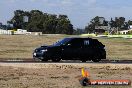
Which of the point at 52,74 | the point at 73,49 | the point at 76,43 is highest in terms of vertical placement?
the point at 76,43

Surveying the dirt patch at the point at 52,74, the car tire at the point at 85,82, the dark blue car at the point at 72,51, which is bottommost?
the dirt patch at the point at 52,74

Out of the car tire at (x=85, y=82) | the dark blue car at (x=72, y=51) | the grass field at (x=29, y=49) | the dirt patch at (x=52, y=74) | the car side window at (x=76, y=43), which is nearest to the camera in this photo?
the car tire at (x=85, y=82)

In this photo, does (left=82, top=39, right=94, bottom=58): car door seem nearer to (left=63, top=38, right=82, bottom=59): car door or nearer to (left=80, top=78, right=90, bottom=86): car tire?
(left=63, top=38, right=82, bottom=59): car door

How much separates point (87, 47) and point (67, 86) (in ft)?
39.0

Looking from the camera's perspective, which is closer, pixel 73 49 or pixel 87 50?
pixel 73 49

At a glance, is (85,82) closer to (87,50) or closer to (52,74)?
(52,74)

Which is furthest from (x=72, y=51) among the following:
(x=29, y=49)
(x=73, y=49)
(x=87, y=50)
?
(x=29, y=49)

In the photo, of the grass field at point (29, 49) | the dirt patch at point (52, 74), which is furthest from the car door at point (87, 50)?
the grass field at point (29, 49)

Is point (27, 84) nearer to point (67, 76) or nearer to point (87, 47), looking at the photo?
point (67, 76)

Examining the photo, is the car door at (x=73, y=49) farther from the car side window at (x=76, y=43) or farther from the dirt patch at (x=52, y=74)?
the dirt patch at (x=52, y=74)

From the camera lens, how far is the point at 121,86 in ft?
53.9

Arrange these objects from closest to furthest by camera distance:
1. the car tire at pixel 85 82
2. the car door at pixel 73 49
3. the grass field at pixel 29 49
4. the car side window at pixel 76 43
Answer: the car tire at pixel 85 82
the car door at pixel 73 49
the car side window at pixel 76 43
the grass field at pixel 29 49

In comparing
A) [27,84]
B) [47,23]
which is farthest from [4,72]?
[47,23]

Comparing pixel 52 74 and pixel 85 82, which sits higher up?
pixel 85 82
